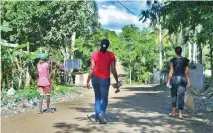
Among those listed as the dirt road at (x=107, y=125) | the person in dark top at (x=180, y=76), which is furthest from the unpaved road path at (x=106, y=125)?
the person in dark top at (x=180, y=76)

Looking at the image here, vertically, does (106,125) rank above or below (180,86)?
below

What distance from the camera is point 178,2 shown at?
15508 mm

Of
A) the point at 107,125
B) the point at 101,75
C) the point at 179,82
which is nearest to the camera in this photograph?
the point at 107,125

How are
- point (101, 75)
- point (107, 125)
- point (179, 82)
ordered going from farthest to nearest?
point (179, 82)
point (101, 75)
point (107, 125)

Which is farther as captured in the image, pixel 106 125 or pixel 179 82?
pixel 179 82

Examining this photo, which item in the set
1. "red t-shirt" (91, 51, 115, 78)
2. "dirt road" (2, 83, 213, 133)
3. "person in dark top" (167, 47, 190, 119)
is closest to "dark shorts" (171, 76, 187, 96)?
"person in dark top" (167, 47, 190, 119)

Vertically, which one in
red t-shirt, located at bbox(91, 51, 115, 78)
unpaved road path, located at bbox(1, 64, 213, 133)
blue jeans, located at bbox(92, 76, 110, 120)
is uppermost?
red t-shirt, located at bbox(91, 51, 115, 78)

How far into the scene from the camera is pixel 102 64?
33.2ft

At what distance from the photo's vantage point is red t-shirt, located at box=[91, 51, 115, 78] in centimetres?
1010

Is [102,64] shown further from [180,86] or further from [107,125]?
[180,86]

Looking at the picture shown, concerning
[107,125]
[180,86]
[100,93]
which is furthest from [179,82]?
[107,125]

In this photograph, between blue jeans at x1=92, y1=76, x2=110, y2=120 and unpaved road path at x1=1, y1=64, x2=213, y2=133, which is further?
blue jeans at x1=92, y1=76, x2=110, y2=120

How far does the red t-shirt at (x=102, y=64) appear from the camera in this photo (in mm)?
10102

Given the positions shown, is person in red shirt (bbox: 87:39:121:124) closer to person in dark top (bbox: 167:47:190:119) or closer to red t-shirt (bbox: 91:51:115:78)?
red t-shirt (bbox: 91:51:115:78)
